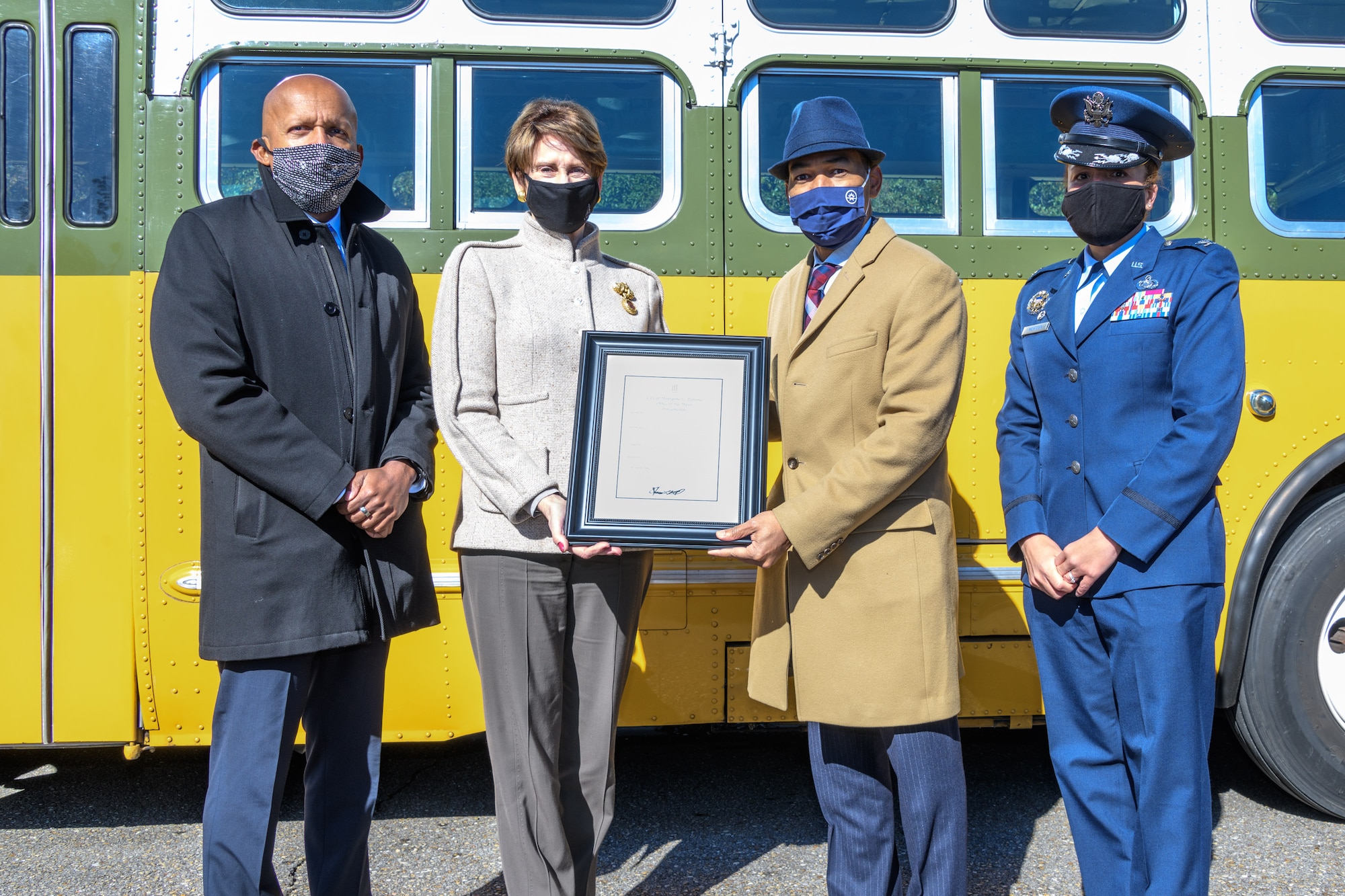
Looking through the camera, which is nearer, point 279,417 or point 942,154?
point 279,417

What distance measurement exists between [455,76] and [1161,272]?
6.81 ft

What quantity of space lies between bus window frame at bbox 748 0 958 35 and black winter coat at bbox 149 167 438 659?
5.09 ft

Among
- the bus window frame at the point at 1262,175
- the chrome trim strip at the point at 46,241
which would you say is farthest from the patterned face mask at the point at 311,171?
the bus window frame at the point at 1262,175

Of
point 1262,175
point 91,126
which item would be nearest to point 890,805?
point 1262,175

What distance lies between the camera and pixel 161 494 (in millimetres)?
2930

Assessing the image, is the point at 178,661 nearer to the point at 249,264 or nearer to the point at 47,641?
the point at 47,641

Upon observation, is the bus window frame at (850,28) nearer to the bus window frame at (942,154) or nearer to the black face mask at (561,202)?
the bus window frame at (942,154)

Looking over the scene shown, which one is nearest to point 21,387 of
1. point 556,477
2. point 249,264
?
point 249,264

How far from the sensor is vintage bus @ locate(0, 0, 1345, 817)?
2.90m

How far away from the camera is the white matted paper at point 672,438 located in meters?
2.16

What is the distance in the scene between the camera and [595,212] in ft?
10.0

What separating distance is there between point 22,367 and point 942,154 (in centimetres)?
288

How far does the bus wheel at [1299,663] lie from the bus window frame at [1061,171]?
3.60ft

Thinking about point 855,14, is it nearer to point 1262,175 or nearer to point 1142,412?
point 1262,175
